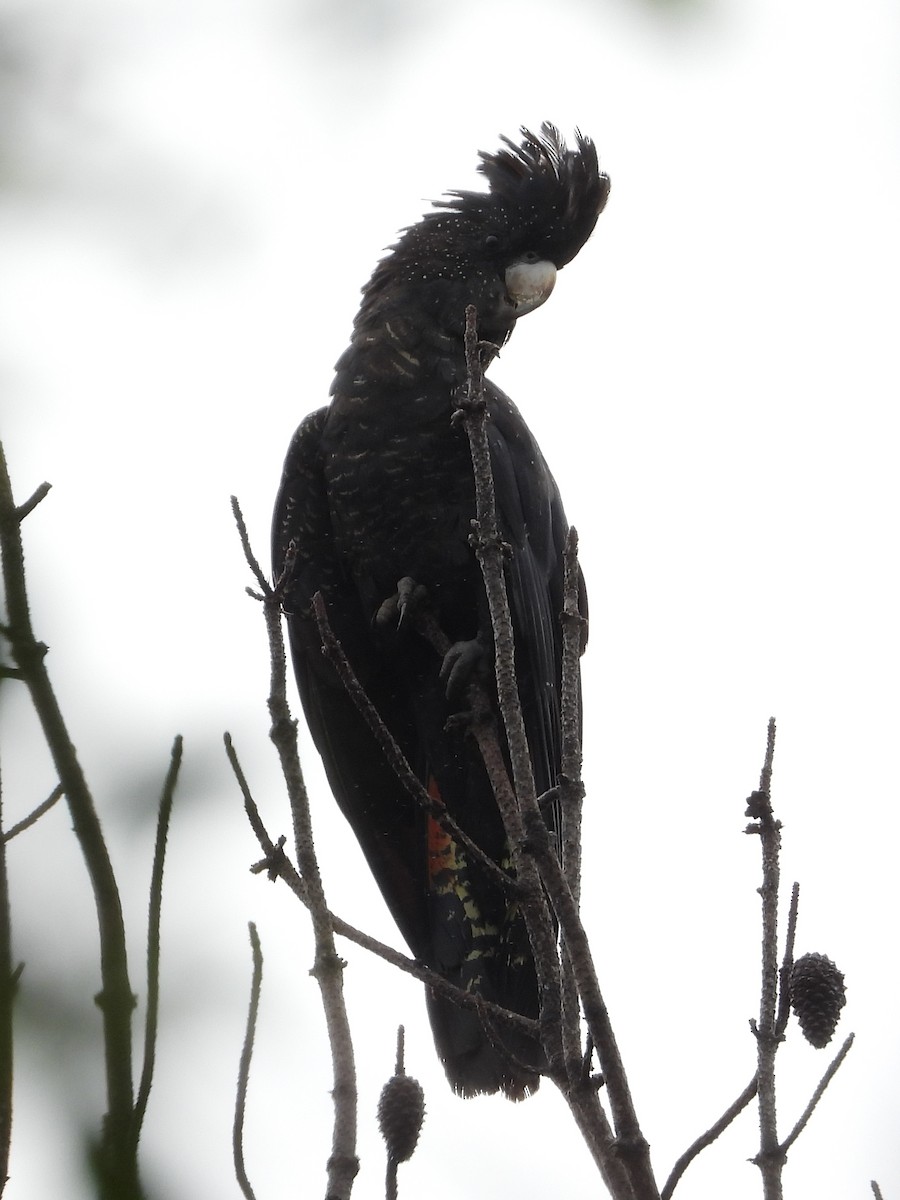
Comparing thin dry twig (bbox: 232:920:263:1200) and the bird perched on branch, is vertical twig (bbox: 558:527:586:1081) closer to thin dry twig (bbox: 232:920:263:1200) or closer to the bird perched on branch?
thin dry twig (bbox: 232:920:263:1200)

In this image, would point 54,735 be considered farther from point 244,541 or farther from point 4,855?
point 244,541

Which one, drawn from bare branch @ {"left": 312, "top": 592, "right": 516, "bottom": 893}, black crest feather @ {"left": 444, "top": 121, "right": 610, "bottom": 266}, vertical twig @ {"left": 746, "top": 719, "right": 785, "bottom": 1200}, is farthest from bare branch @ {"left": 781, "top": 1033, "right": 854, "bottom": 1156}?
black crest feather @ {"left": 444, "top": 121, "right": 610, "bottom": 266}

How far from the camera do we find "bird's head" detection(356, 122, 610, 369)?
15.4ft

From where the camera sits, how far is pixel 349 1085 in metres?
1.88

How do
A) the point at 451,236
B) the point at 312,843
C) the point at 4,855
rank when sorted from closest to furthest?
the point at 4,855, the point at 312,843, the point at 451,236

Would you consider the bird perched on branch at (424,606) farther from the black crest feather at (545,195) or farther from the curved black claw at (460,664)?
the black crest feather at (545,195)

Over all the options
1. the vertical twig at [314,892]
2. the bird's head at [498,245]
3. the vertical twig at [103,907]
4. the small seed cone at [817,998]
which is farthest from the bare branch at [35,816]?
the bird's head at [498,245]

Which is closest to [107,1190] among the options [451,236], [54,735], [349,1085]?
[54,735]

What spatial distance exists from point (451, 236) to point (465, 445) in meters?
1.17

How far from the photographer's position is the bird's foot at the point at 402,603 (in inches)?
158

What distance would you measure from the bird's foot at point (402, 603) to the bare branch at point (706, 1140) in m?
2.13

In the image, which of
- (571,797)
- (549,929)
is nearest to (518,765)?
(571,797)

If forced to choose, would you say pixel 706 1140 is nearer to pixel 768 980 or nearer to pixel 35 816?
pixel 768 980

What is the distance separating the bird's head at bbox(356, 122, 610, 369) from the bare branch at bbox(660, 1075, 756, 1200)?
3008 millimetres
